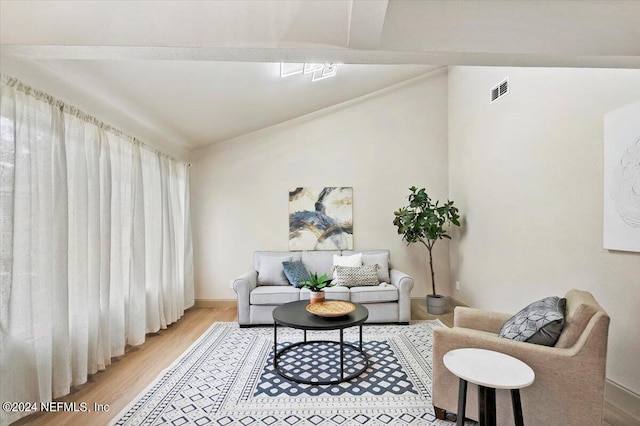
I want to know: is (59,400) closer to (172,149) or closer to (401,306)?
(172,149)

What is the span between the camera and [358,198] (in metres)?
5.04

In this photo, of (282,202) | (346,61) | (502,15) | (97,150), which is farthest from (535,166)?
(97,150)

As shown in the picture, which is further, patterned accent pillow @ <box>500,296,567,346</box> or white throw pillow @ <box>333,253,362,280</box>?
white throw pillow @ <box>333,253,362,280</box>

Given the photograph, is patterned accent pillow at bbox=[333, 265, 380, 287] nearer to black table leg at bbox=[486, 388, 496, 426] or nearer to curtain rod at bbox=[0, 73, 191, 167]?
black table leg at bbox=[486, 388, 496, 426]

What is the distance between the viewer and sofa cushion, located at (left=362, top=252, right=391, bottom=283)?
14.8 ft

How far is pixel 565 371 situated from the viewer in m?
1.77

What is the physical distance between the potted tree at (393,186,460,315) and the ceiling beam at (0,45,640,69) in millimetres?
2833

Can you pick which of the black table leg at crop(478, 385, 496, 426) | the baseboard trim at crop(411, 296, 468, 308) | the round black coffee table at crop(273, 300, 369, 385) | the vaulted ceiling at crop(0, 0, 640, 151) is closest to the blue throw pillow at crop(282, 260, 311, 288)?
the round black coffee table at crop(273, 300, 369, 385)

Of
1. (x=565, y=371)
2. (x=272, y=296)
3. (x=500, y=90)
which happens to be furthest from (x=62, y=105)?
(x=500, y=90)

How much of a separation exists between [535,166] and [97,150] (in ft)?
13.4

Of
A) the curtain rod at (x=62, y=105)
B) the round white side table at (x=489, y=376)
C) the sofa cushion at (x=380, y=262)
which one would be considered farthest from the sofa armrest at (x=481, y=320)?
the curtain rod at (x=62, y=105)

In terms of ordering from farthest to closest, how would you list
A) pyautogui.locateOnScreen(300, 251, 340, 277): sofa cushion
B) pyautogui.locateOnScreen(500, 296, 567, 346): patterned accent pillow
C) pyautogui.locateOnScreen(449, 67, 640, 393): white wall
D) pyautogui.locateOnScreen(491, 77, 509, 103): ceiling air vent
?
1. pyautogui.locateOnScreen(300, 251, 340, 277): sofa cushion
2. pyautogui.locateOnScreen(491, 77, 509, 103): ceiling air vent
3. pyautogui.locateOnScreen(449, 67, 640, 393): white wall
4. pyautogui.locateOnScreen(500, 296, 567, 346): patterned accent pillow

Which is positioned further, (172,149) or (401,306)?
(172,149)

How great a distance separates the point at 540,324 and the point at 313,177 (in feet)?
11.9
